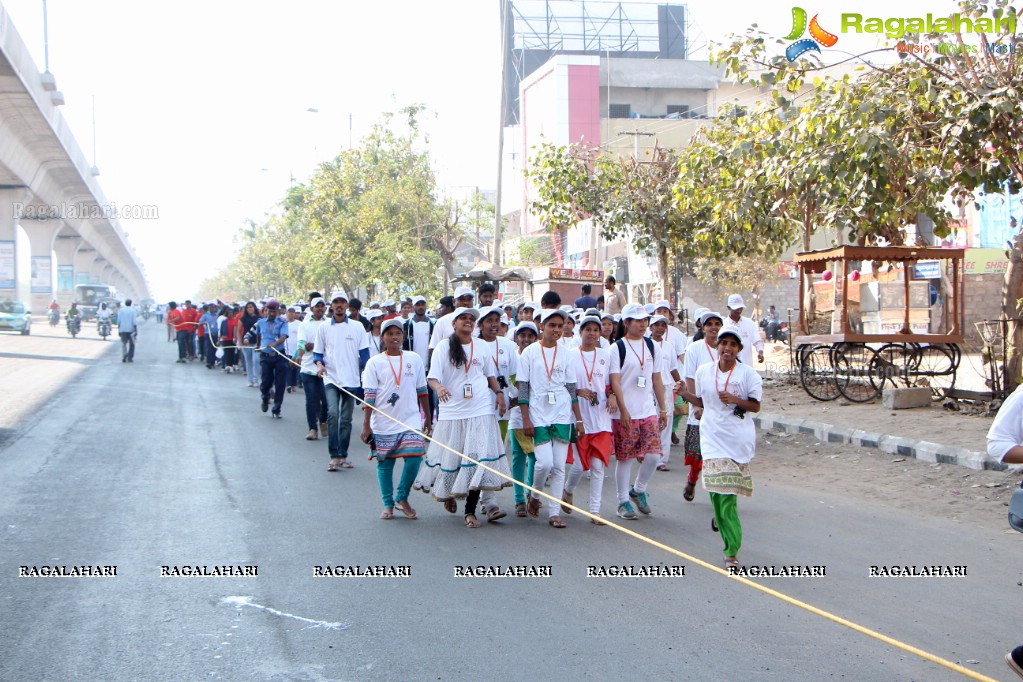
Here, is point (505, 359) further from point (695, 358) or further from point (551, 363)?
point (695, 358)

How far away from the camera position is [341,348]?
1152 centimetres

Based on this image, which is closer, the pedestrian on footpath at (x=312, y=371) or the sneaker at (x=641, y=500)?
the sneaker at (x=641, y=500)

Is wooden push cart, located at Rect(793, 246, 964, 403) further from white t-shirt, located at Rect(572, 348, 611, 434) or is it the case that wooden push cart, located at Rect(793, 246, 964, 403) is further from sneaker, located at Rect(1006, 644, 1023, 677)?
sneaker, located at Rect(1006, 644, 1023, 677)

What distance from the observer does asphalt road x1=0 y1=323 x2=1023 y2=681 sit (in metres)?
4.88

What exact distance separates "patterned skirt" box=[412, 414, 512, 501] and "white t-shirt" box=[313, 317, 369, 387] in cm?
342

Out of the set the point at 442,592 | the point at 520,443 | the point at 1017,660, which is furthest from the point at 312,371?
the point at 1017,660

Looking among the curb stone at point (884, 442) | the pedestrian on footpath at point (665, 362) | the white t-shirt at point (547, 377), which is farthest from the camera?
the curb stone at point (884, 442)

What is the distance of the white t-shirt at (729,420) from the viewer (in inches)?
264

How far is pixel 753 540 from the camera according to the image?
762 centimetres

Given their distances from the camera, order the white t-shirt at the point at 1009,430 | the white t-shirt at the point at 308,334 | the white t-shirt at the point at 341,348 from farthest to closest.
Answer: the white t-shirt at the point at 308,334 → the white t-shirt at the point at 341,348 → the white t-shirt at the point at 1009,430

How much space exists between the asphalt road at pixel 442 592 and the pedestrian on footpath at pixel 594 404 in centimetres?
47

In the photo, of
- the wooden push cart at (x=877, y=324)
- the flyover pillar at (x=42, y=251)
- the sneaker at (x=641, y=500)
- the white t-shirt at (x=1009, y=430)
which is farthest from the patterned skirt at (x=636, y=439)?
the flyover pillar at (x=42, y=251)

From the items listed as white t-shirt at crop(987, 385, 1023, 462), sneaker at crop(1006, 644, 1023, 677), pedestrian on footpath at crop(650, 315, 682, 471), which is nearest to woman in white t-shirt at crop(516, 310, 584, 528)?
pedestrian on footpath at crop(650, 315, 682, 471)

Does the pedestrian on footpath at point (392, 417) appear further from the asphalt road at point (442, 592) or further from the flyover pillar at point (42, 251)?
the flyover pillar at point (42, 251)
